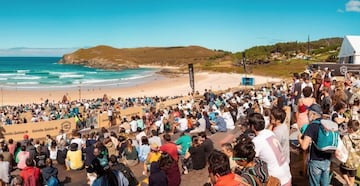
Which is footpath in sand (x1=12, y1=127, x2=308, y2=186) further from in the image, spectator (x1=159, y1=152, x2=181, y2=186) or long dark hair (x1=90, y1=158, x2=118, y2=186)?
long dark hair (x1=90, y1=158, x2=118, y2=186)

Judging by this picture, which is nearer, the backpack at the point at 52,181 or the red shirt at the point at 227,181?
the red shirt at the point at 227,181

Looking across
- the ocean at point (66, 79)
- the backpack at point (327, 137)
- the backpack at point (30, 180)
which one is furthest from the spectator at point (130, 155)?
the ocean at point (66, 79)

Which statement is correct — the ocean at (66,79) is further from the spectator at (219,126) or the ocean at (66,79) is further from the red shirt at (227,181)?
the red shirt at (227,181)

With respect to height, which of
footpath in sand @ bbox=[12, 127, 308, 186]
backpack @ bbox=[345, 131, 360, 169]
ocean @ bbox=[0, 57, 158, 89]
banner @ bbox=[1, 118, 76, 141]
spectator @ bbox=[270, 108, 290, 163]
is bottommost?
ocean @ bbox=[0, 57, 158, 89]

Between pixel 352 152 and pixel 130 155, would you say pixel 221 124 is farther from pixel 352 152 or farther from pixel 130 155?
pixel 352 152

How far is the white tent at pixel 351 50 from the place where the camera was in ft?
121

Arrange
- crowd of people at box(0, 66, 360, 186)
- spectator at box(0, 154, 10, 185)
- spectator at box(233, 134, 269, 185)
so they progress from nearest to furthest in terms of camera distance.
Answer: spectator at box(233, 134, 269, 185) < crowd of people at box(0, 66, 360, 186) < spectator at box(0, 154, 10, 185)

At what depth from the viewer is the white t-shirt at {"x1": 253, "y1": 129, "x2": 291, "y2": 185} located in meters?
4.04

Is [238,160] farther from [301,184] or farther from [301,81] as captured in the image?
[301,81]

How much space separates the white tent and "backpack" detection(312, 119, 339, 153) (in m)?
35.4

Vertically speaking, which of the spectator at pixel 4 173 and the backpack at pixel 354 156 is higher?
the backpack at pixel 354 156

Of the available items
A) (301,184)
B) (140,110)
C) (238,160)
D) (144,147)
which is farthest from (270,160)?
(140,110)

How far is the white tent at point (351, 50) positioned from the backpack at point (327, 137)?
116 ft

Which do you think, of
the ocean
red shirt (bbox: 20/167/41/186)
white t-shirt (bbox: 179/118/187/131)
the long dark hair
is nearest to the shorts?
the long dark hair
